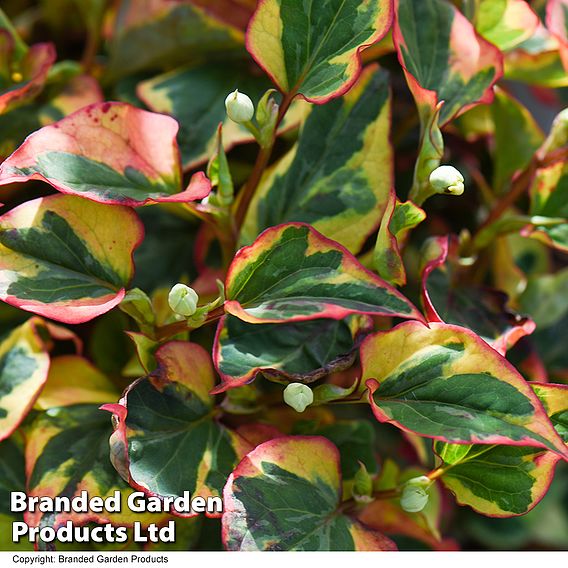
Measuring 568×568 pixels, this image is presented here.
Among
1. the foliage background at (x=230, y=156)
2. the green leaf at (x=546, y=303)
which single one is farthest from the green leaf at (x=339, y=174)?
the green leaf at (x=546, y=303)

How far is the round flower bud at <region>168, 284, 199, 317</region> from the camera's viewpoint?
419 millimetres

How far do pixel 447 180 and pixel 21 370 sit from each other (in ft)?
1.02

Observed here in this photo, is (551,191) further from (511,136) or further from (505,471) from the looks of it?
(505,471)

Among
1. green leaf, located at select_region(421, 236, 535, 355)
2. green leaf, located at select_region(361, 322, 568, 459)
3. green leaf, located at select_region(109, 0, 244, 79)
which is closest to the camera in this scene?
green leaf, located at select_region(361, 322, 568, 459)

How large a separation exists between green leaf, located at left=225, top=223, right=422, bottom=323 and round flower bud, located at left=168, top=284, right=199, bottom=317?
0.07 feet

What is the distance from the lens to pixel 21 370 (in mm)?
521

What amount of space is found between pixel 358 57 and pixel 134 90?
27 cm

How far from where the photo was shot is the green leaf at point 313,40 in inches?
17.7

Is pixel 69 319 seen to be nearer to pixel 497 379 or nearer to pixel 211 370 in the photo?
pixel 211 370

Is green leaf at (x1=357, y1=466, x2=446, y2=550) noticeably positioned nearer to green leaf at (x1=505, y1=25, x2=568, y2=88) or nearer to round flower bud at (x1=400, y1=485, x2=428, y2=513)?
round flower bud at (x1=400, y1=485, x2=428, y2=513)

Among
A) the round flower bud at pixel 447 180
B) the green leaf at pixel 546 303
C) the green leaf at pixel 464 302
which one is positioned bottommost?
the green leaf at pixel 546 303

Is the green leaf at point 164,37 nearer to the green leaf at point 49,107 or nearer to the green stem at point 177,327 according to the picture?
the green leaf at point 49,107

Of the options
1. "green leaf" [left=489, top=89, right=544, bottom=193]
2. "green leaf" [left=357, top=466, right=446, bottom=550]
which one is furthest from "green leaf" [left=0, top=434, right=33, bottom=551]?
"green leaf" [left=489, top=89, right=544, bottom=193]

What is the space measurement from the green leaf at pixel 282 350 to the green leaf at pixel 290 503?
0.14 ft
